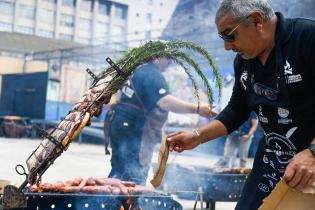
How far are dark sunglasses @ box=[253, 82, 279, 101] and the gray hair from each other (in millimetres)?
414

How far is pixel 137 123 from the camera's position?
4930 millimetres

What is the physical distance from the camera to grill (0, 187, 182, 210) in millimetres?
3217

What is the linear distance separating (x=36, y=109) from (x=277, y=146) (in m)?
21.5

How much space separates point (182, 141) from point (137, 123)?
6.70 ft

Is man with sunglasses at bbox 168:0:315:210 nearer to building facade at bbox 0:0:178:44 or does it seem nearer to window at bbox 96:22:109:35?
building facade at bbox 0:0:178:44

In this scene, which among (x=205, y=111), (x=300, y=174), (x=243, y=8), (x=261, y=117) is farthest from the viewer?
(x=205, y=111)

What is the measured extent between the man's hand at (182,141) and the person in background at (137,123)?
1.76 meters

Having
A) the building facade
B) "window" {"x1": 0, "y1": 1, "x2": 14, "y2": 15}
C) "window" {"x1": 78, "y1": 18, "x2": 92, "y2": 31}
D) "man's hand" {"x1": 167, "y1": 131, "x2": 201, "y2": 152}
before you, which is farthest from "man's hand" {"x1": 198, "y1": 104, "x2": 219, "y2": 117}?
"window" {"x1": 78, "y1": 18, "x2": 92, "y2": 31}

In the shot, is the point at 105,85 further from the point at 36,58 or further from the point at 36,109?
the point at 36,58

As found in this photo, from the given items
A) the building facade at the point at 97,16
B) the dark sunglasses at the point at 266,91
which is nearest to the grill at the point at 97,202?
the dark sunglasses at the point at 266,91

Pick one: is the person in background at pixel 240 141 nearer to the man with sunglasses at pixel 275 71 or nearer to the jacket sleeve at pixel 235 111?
the jacket sleeve at pixel 235 111

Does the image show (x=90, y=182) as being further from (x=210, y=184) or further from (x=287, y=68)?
(x=210, y=184)

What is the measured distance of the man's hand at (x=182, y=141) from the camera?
290 centimetres

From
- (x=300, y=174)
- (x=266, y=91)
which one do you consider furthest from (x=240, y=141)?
(x=300, y=174)
